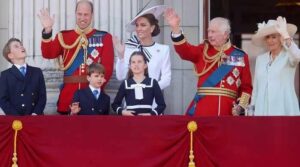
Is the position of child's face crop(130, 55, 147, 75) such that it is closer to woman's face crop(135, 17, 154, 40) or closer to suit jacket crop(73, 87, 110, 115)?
suit jacket crop(73, 87, 110, 115)

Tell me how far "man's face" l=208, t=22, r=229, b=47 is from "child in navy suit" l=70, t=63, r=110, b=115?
1.07 meters

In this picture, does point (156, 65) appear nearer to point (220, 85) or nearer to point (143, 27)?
point (143, 27)

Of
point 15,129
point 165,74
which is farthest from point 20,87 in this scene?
point 165,74

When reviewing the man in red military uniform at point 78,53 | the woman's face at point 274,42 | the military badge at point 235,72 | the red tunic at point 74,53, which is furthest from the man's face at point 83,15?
the woman's face at point 274,42

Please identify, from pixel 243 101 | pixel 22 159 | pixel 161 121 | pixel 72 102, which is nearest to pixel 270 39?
pixel 243 101

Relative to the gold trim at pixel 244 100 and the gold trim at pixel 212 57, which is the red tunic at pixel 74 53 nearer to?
the gold trim at pixel 212 57

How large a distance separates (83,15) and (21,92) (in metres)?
0.96

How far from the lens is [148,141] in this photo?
9.07m

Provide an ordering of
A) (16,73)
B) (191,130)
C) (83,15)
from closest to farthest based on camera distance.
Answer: (191,130) < (16,73) < (83,15)

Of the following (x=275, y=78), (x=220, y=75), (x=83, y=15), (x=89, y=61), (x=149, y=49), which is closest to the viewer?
(x=275, y=78)

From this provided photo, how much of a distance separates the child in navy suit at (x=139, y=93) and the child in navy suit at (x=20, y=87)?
0.73m

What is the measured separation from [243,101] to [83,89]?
150cm

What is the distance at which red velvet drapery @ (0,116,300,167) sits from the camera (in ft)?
29.6

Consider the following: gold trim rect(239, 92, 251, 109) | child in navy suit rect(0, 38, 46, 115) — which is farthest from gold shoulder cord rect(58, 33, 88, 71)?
gold trim rect(239, 92, 251, 109)
